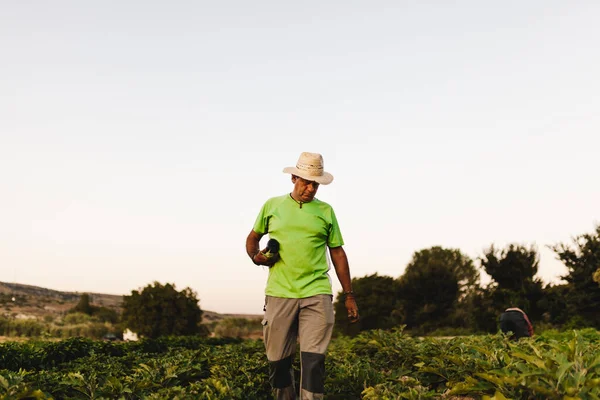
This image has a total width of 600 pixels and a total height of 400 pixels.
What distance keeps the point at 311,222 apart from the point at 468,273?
38288 mm

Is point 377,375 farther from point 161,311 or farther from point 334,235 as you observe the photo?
point 161,311

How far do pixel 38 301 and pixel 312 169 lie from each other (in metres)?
74.6

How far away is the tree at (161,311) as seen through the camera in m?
29.5

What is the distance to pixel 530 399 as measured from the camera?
4.16 meters

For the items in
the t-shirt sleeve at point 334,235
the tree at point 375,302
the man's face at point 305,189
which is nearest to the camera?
the man's face at point 305,189

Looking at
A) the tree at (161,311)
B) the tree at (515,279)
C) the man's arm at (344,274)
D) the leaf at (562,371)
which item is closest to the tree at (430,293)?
the tree at (515,279)

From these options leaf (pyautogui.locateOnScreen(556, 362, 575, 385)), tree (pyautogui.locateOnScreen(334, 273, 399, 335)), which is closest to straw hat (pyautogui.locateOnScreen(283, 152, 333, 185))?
leaf (pyautogui.locateOnScreen(556, 362, 575, 385))

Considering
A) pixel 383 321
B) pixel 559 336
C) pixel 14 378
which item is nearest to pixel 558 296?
pixel 383 321

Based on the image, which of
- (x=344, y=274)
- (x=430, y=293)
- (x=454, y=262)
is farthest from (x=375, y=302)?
(x=344, y=274)

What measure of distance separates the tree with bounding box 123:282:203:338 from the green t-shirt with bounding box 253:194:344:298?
25.0 meters

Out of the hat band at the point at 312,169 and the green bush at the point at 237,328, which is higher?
the hat band at the point at 312,169

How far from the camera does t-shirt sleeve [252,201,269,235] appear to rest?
5656 mm

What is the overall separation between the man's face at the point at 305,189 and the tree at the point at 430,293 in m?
32.2

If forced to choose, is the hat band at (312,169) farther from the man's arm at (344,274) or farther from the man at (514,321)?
the man at (514,321)
